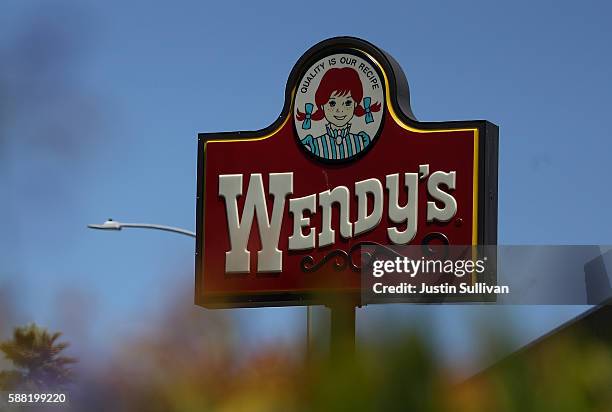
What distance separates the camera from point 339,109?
1731 cm

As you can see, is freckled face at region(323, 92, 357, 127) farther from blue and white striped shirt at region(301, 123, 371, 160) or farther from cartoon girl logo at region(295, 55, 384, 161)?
blue and white striped shirt at region(301, 123, 371, 160)

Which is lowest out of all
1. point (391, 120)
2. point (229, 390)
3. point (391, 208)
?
point (229, 390)

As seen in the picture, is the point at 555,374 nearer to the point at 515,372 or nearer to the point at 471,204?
the point at 515,372

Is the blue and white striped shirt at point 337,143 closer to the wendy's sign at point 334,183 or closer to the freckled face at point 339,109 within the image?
the wendy's sign at point 334,183

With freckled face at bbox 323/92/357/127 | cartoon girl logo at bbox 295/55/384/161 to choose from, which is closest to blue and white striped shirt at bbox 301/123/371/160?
cartoon girl logo at bbox 295/55/384/161

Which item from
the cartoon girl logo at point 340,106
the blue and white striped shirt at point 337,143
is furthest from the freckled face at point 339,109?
the blue and white striped shirt at point 337,143

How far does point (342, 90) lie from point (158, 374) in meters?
15.1

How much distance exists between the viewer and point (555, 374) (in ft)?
6.84

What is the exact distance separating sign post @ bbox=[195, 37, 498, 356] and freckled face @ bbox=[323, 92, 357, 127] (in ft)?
0.05

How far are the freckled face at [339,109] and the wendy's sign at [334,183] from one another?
0.05 feet

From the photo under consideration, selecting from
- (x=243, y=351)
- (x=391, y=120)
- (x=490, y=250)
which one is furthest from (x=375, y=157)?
(x=243, y=351)

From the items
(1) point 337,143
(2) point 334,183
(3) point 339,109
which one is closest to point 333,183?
(2) point 334,183

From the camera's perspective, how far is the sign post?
16766 mm

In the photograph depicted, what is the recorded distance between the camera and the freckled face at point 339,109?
56.9 feet
